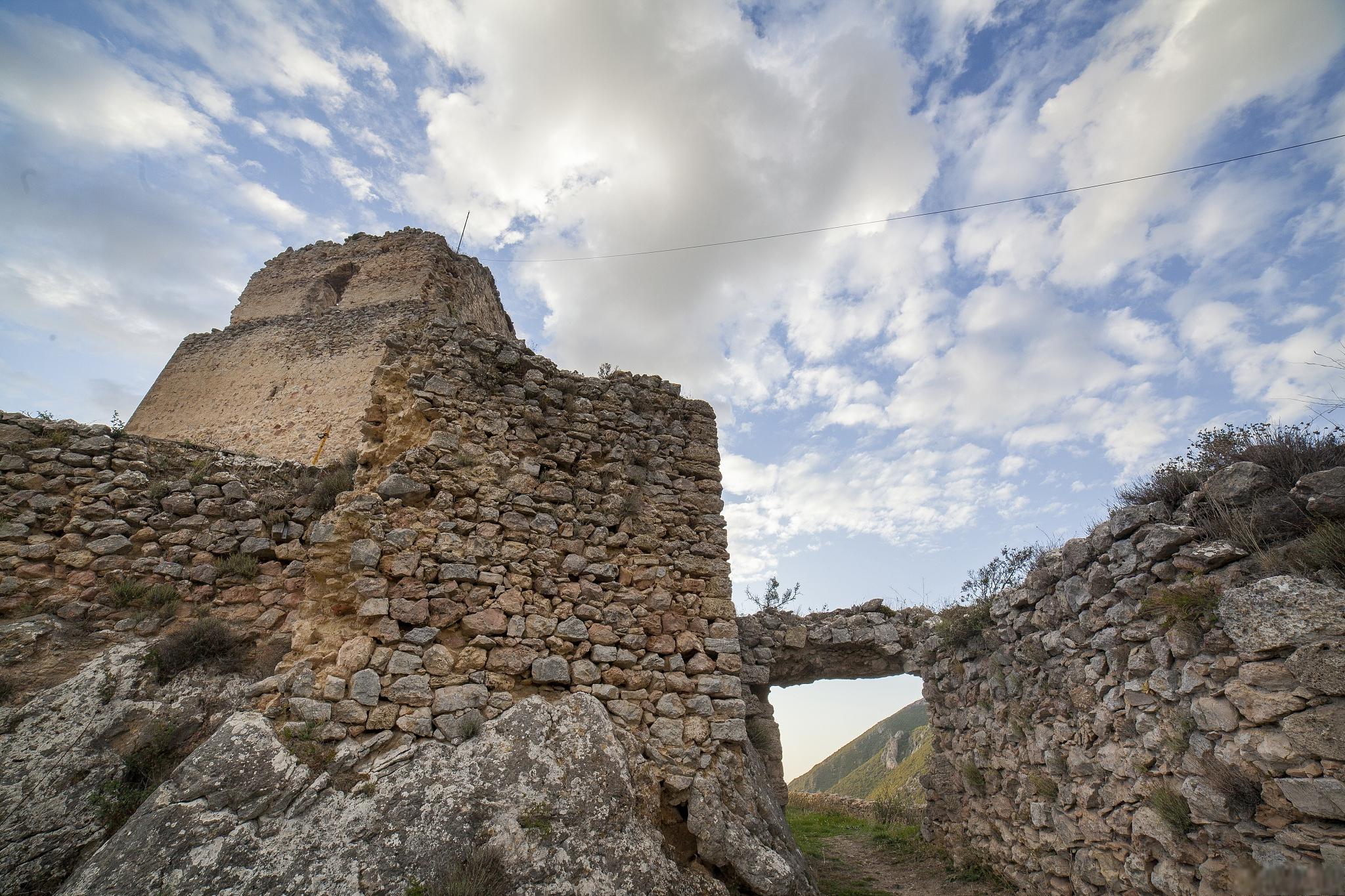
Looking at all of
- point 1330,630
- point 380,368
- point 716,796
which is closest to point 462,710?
point 716,796

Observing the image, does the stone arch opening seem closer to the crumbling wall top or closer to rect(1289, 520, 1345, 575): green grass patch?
rect(1289, 520, 1345, 575): green grass patch

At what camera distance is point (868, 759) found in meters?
30.9

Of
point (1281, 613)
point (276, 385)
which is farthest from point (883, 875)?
point (276, 385)

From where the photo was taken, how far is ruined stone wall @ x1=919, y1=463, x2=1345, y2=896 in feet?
11.1

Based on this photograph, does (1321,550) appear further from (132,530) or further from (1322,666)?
(132,530)

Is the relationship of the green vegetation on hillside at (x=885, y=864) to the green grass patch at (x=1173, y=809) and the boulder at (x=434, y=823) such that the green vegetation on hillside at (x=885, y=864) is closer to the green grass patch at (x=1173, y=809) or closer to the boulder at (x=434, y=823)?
the green grass patch at (x=1173, y=809)

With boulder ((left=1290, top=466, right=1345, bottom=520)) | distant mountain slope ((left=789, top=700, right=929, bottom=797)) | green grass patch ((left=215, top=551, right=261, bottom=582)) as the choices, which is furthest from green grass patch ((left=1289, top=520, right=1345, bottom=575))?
distant mountain slope ((left=789, top=700, right=929, bottom=797))

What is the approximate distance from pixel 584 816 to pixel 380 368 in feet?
12.7

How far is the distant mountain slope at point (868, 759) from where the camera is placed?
87.5 feet

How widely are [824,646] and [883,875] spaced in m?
2.88

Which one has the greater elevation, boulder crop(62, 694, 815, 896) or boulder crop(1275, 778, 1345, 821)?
boulder crop(1275, 778, 1345, 821)

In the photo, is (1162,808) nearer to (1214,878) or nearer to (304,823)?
(1214,878)

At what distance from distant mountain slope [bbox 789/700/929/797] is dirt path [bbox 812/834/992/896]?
57.0 ft

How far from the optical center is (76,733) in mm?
3914
